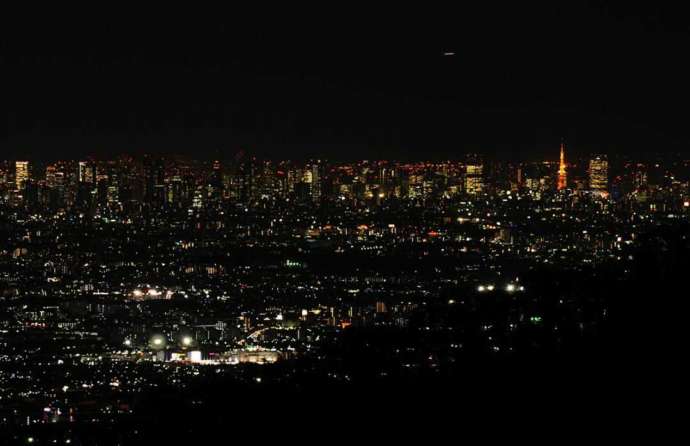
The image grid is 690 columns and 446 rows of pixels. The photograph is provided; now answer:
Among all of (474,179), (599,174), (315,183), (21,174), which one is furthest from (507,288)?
(21,174)

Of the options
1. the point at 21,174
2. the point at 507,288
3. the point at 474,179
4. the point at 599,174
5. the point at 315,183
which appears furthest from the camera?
the point at 315,183

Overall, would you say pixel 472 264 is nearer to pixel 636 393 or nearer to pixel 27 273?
pixel 27 273

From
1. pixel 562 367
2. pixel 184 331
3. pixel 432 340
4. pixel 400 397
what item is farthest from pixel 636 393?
pixel 184 331

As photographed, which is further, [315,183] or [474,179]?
[315,183]

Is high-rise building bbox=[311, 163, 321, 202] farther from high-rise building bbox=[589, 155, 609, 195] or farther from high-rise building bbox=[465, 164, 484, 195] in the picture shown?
high-rise building bbox=[589, 155, 609, 195]

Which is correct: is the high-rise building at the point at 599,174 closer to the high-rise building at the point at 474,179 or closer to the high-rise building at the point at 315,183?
the high-rise building at the point at 474,179

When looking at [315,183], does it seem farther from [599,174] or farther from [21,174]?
[599,174]
